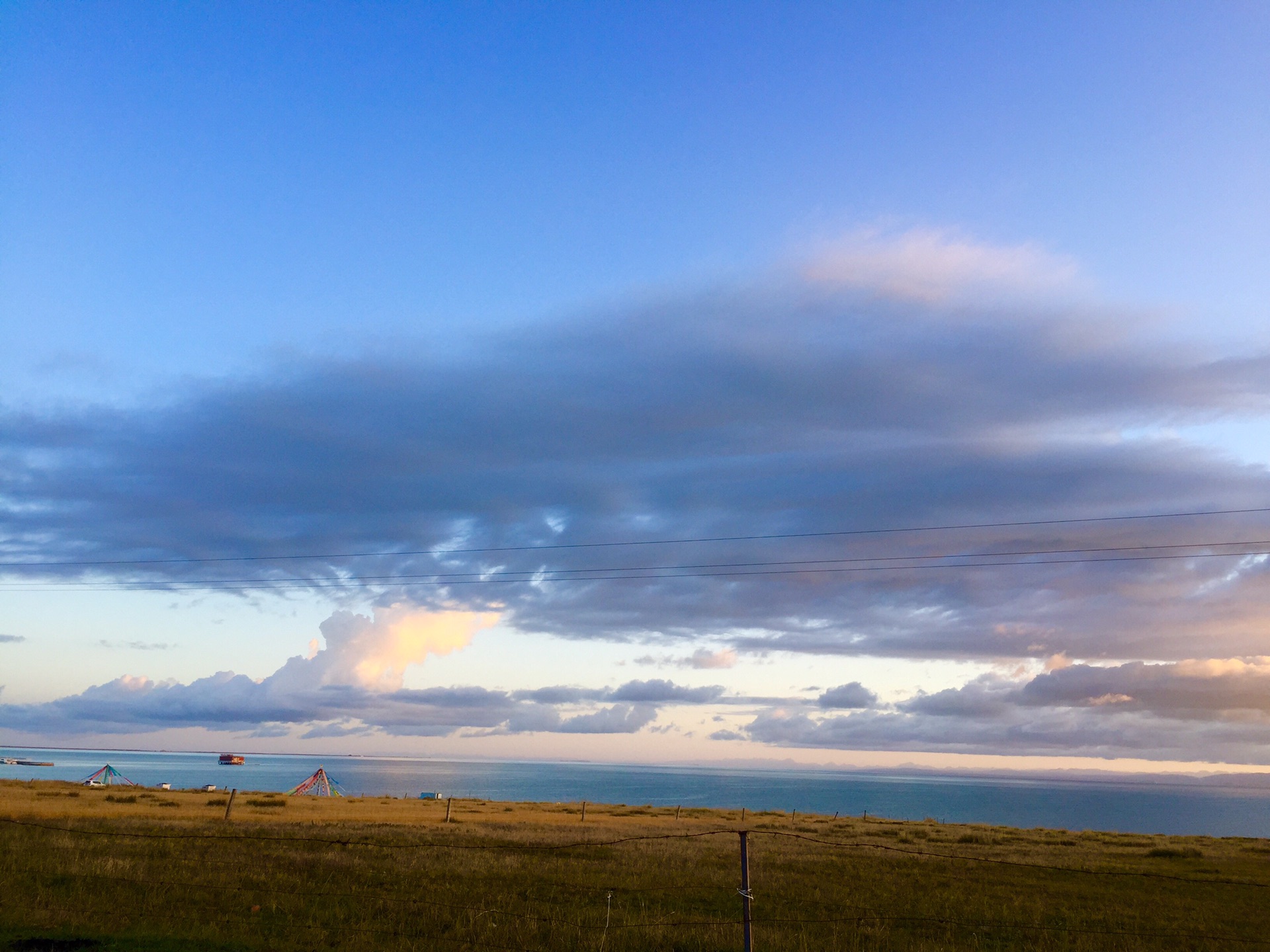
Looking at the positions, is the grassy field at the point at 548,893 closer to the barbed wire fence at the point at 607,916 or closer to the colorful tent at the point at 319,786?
the barbed wire fence at the point at 607,916

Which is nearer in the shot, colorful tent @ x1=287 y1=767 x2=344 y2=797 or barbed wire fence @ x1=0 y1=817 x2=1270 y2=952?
barbed wire fence @ x1=0 y1=817 x2=1270 y2=952

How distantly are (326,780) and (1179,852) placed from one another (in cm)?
8790

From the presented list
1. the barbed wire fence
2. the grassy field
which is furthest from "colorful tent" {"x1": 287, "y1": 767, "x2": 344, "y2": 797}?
the barbed wire fence

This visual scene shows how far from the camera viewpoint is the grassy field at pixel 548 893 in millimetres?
15195

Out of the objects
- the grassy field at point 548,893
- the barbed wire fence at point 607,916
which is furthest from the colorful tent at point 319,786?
the barbed wire fence at point 607,916

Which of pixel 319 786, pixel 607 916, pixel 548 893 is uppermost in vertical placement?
pixel 607 916

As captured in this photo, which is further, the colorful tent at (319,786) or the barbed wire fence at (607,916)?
the colorful tent at (319,786)

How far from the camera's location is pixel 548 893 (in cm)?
2025

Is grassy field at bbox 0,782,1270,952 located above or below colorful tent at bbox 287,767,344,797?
above

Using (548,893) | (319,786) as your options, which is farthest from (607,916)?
(319,786)

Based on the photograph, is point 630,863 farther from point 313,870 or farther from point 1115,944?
point 1115,944

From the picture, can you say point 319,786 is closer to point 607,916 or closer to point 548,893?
point 548,893

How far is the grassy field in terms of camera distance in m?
15.2

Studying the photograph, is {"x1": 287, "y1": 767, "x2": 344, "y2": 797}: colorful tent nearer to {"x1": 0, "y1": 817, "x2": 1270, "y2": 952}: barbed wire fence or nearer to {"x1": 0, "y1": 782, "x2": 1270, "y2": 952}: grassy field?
{"x1": 0, "y1": 782, "x2": 1270, "y2": 952}: grassy field
